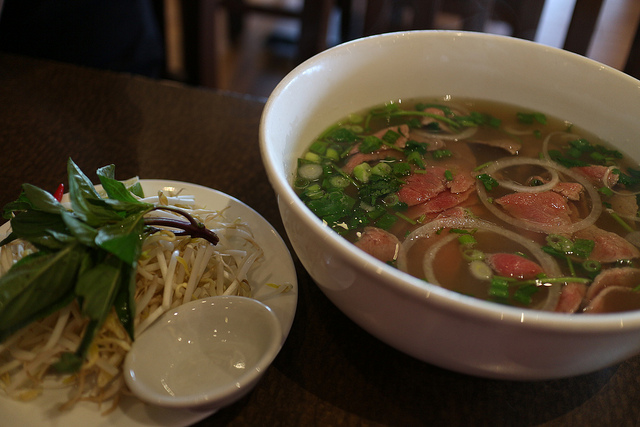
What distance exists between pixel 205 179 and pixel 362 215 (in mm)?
535

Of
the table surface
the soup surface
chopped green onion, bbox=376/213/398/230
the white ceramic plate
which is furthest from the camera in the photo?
chopped green onion, bbox=376/213/398/230

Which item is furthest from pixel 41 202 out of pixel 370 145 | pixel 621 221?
pixel 621 221

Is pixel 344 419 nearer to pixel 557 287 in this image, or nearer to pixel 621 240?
pixel 557 287

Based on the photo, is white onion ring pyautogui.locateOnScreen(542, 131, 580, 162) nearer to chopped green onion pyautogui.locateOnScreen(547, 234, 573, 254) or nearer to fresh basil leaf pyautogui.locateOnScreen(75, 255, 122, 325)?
chopped green onion pyautogui.locateOnScreen(547, 234, 573, 254)

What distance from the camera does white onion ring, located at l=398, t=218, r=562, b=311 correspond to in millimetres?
1024

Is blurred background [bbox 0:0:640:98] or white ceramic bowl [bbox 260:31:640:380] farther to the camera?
blurred background [bbox 0:0:640:98]

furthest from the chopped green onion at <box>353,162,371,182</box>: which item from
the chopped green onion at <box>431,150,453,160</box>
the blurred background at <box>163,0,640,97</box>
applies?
the blurred background at <box>163,0,640,97</box>

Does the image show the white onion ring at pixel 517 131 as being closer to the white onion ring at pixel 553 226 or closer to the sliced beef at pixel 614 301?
the white onion ring at pixel 553 226

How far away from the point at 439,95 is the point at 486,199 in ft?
1.49

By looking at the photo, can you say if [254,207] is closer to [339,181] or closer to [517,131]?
[339,181]

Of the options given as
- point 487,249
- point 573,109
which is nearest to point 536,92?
point 573,109

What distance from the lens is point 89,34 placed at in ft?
8.45

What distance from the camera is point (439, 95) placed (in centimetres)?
157

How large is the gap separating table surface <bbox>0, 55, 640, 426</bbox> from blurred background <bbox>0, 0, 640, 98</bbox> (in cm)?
63
